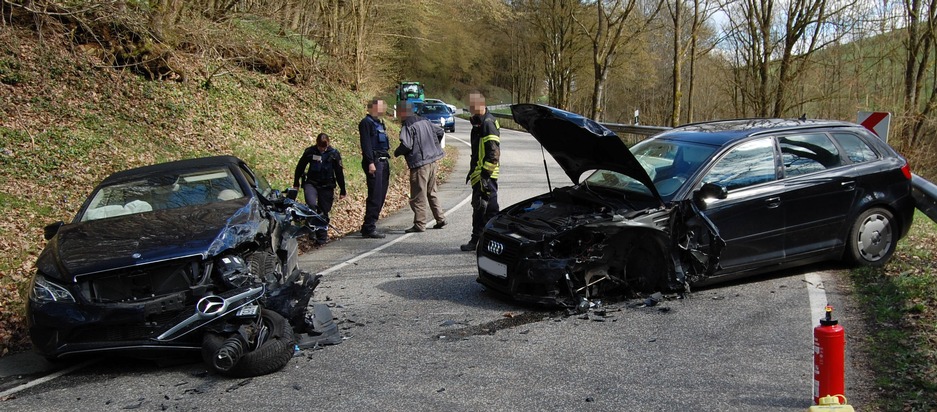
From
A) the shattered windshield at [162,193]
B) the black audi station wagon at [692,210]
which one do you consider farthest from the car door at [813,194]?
the shattered windshield at [162,193]

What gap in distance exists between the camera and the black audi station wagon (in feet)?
21.2

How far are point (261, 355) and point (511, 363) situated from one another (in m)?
1.77

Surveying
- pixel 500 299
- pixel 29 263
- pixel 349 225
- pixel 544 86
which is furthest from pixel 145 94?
pixel 544 86

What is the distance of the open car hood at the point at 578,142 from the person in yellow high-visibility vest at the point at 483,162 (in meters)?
1.50

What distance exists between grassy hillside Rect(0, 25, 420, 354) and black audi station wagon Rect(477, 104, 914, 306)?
15.5ft

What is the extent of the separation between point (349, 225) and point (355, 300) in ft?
18.0

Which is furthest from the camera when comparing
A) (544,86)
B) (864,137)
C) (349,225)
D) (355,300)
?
(544,86)

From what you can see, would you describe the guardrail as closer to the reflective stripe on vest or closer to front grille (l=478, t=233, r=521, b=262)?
front grille (l=478, t=233, r=521, b=262)

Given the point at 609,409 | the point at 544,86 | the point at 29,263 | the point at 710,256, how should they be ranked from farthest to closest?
the point at 544,86, the point at 29,263, the point at 710,256, the point at 609,409

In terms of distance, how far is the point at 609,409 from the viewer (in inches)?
173

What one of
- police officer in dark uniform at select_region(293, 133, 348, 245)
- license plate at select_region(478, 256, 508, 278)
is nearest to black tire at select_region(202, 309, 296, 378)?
license plate at select_region(478, 256, 508, 278)

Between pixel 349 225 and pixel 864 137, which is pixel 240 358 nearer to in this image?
pixel 864 137

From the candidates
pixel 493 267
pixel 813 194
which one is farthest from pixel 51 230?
pixel 813 194

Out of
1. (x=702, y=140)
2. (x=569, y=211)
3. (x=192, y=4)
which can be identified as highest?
(x=192, y=4)
